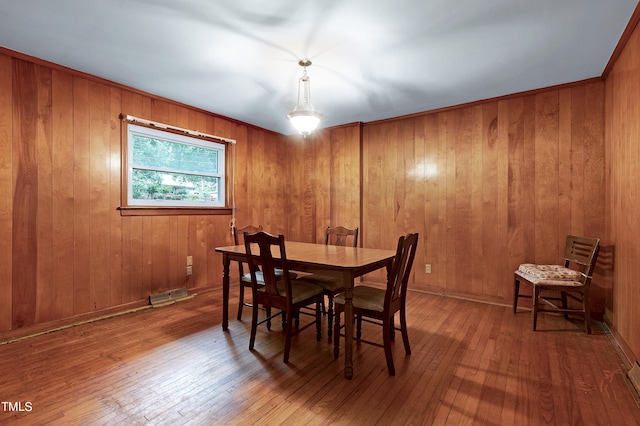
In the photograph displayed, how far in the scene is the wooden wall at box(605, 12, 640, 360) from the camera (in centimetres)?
208

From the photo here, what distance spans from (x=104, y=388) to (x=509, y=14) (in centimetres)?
356

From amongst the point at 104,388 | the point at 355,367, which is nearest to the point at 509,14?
the point at 355,367

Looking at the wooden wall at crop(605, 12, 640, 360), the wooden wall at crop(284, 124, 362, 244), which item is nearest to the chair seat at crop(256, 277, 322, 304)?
the wooden wall at crop(284, 124, 362, 244)

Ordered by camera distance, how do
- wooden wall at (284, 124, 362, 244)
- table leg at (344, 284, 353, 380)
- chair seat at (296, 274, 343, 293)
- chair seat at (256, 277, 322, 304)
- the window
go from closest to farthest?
table leg at (344, 284, 353, 380), chair seat at (256, 277, 322, 304), chair seat at (296, 274, 343, 293), the window, wooden wall at (284, 124, 362, 244)

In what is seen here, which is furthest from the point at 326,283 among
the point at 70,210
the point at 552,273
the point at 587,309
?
the point at 70,210

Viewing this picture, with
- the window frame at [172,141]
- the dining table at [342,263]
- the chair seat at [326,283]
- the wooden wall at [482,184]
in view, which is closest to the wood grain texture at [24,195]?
the window frame at [172,141]

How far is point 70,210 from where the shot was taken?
283 centimetres

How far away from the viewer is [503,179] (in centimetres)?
345

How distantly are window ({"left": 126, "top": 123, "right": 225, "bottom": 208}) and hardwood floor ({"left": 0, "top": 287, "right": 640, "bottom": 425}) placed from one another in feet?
4.77

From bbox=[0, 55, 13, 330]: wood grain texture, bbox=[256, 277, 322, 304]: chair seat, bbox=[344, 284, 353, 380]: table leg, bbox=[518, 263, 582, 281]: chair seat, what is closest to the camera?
bbox=[344, 284, 353, 380]: table leg

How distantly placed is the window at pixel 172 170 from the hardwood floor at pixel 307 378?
1455 millimetres

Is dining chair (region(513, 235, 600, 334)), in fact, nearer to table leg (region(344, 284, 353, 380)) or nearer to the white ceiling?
the white ceiling

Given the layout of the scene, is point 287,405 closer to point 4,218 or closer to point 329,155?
point 4,218

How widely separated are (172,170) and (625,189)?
4.38 metres
